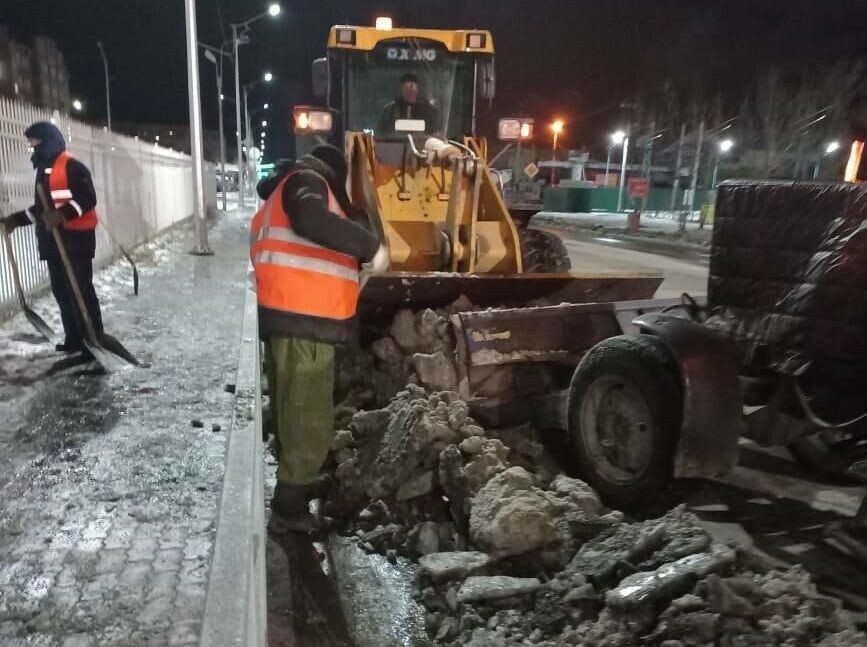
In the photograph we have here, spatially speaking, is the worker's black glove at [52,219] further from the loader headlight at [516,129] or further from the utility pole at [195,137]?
the utility pole at [195,137]

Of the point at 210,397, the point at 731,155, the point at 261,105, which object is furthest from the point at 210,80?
the point at 210,397

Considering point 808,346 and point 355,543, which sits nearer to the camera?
point 808,346

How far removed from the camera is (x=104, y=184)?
41.9 feet

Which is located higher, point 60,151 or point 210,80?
point 210,80

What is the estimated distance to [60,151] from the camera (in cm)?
613

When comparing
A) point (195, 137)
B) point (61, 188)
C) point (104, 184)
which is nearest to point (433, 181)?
point (61, 188)

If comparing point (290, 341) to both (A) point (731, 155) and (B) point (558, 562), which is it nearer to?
(B) point (558, 562)

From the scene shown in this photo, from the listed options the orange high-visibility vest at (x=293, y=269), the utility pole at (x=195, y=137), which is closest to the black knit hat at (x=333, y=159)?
the orange high-visibility vest at (x=293, y=269)

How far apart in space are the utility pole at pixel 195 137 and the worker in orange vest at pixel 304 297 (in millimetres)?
10708

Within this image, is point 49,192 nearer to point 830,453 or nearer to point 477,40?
point 477,40

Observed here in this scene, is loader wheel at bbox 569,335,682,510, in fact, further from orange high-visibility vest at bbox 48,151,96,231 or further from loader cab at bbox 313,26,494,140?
loader cab at bbox 313,26,494,140

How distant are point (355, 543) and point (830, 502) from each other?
9.50ft

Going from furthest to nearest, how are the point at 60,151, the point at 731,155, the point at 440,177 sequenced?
the point at 731,155 < the point at 440,177 < the point at 60,151

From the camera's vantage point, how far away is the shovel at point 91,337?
600 cm
